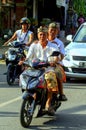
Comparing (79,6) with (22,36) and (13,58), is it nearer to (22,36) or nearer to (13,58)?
(22,36)

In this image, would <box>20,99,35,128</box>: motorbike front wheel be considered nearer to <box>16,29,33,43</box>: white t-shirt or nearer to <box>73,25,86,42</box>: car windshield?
<box>16,29,33,43</box>: white t-shirt

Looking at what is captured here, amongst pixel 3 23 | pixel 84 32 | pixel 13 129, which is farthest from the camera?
pixel 3 23

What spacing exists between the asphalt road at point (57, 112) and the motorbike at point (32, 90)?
242mm

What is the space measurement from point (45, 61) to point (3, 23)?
19811 millimetres

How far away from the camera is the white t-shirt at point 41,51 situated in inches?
321

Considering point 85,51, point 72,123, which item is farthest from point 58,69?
point 85,51

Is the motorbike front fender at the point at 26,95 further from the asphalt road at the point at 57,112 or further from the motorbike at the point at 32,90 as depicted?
the asphalt road at the point at 57,112

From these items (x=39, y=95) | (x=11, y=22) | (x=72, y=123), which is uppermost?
(x=39, y=95)

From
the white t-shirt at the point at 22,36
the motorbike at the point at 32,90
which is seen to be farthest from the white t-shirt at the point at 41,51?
the white t-shirt at the point at 22,36

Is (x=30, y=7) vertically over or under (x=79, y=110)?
under

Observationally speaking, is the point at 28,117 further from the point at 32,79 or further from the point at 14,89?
the point at 14,89

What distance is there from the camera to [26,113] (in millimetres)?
7594

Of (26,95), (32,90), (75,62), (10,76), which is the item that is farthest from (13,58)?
(26,95)

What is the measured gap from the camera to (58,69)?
8.04 meters
